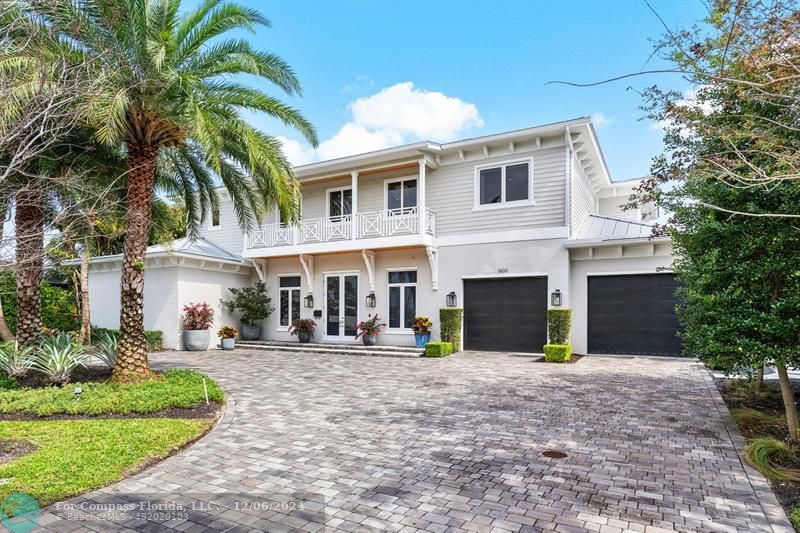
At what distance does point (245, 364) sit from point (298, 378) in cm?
297

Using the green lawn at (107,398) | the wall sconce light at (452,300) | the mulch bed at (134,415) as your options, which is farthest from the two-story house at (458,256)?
the mulch bed at (134,415)

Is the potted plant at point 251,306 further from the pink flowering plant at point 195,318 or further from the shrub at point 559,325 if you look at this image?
the shrub at point 559,325

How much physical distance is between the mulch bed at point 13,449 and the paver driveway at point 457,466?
5.34 feet

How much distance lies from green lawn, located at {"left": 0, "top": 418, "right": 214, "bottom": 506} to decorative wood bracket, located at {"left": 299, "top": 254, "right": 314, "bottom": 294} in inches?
423

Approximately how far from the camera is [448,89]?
14320mm

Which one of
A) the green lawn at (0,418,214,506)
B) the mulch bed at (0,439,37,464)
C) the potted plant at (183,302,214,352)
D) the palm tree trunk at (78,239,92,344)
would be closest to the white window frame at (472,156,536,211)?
the potted plant at (183,302,214,352)

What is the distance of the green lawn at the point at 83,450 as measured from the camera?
4.19m

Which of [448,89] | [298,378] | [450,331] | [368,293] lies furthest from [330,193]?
[298,378]

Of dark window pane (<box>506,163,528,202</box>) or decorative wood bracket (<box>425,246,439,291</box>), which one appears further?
decorative wood bracket (<box>425,246,439,291</box>)

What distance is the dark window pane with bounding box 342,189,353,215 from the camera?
17.3m

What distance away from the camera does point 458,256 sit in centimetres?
1508

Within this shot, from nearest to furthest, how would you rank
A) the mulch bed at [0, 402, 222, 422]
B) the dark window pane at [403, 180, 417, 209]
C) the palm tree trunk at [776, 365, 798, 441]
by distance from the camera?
the palm tree trunk at [776, 365, 798, 441] < the mulch bed at [0, 402, 222, 422] < the dark window pane at [403, 180, 417, 209]

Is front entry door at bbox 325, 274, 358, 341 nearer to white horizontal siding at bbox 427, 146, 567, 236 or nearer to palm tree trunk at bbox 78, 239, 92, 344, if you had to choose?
white horizontal siding at bbox 427, 146, 567, 236

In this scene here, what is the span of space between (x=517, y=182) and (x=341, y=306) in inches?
292
